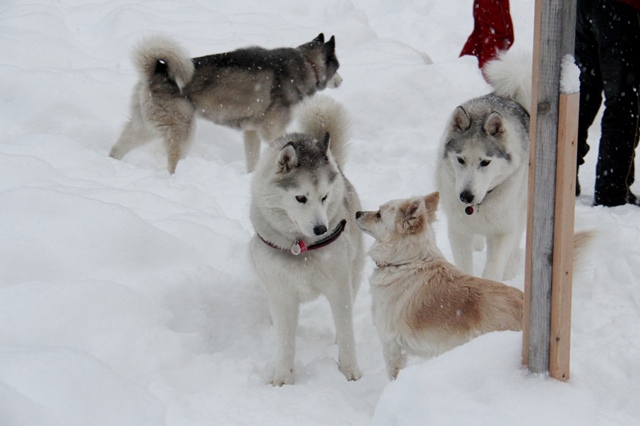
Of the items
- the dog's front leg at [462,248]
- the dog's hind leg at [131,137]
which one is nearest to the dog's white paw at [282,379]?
the dog's front leg at [462,248]

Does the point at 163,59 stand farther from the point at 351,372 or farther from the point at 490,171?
the point at 351,372

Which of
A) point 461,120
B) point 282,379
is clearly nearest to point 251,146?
point 461,120

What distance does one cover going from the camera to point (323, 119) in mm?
3994

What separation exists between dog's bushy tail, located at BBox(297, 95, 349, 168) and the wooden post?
7.09 ft

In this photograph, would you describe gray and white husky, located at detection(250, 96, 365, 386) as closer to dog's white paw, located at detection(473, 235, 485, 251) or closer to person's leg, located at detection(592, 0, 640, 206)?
dog's white paw, located at detection(473, 235, 485, 251)

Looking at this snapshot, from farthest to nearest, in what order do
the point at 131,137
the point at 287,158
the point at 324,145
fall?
1. the point at 131,137
2. the point at 324,145
3. the point at 287,158

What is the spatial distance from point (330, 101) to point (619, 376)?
223 centimetres

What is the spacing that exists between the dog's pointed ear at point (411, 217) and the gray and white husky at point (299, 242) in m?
0.40

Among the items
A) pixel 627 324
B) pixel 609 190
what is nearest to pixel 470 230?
pixel 627 324

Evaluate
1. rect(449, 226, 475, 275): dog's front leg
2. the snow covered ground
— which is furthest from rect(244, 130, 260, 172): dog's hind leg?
rect(449, 226, 475, 275): dog's front leg

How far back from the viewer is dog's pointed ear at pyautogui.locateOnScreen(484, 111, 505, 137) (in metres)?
3.88

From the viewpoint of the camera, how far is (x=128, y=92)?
7711 mm

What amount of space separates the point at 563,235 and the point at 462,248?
2.44 metres

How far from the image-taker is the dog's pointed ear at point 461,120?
4.00 metres
